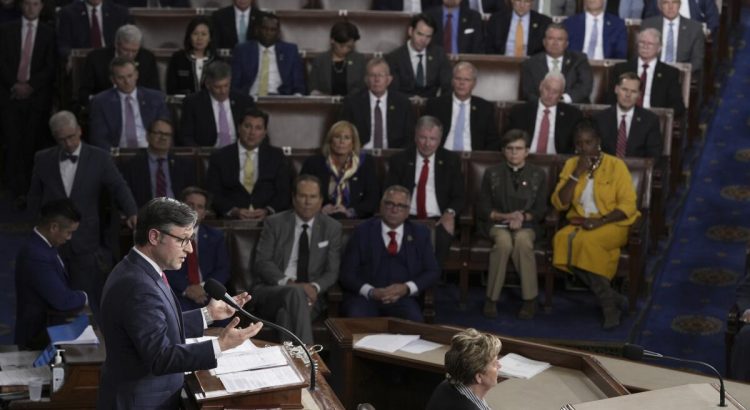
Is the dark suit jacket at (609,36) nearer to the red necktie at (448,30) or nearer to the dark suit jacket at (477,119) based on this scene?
the red necktie at (448,30)

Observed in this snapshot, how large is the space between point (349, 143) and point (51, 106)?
89.1 inches

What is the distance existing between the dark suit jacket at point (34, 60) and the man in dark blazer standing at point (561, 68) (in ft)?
→ 9.17

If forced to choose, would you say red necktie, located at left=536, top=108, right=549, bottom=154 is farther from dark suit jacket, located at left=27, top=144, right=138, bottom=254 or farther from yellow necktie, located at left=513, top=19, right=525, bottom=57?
dark suit jacket, located at left=27, top=144, right=138, bottom=254

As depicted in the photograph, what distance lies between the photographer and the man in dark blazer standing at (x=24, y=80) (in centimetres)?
754

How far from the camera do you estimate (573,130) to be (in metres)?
6.69

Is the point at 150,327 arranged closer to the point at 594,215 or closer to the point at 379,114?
the point at 594,215

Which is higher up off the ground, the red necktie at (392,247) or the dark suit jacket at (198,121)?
the dark suit jacket at (198,121)

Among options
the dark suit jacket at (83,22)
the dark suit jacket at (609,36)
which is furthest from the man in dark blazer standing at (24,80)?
the dark suit jacket at (609,36)

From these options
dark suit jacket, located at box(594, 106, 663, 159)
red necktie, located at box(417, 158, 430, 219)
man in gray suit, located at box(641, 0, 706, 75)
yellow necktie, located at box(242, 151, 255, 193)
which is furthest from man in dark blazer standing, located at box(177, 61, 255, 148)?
man in gray suit, located at box(641, 0, 706, 75)

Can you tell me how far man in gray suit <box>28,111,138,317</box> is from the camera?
6008mm


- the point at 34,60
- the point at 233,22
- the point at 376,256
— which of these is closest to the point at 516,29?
the point at 233,22

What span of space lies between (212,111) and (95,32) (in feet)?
4.55

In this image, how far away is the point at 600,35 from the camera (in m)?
7.79

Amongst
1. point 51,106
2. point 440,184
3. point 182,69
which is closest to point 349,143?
point 440,184
